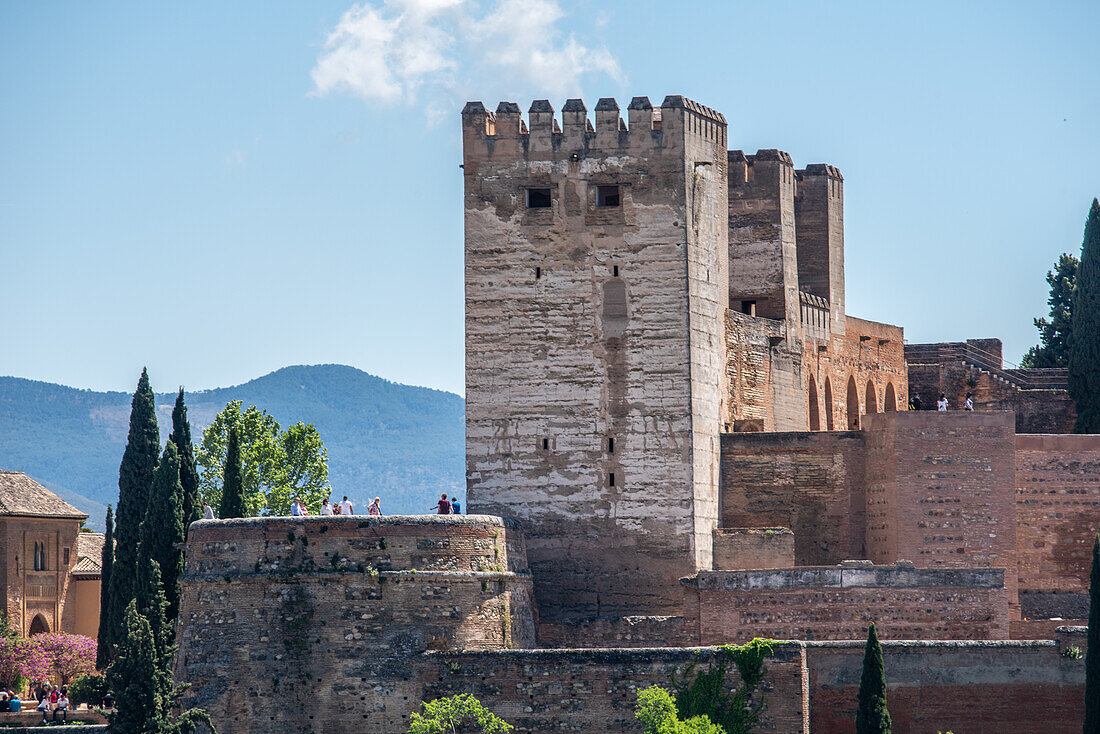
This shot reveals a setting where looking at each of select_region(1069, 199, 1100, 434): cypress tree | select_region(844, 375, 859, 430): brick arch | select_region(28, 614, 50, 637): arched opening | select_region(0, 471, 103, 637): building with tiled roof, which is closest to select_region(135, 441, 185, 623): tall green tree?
select_region(0, 471, 103, 637): building with tiled roof

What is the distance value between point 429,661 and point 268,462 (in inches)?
987

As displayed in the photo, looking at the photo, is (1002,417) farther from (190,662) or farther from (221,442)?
(221,442)

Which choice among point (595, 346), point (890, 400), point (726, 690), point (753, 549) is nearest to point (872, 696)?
point (726, 690)

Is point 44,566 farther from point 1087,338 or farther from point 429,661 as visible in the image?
point 1087,338

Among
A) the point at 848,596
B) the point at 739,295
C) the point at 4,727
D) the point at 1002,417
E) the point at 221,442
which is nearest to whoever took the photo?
the point at 848,596

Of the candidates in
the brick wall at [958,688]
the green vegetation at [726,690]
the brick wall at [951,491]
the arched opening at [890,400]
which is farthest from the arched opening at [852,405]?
the green vegetation at [726,690]

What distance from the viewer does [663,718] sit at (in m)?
34.5

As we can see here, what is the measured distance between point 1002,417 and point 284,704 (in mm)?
18114

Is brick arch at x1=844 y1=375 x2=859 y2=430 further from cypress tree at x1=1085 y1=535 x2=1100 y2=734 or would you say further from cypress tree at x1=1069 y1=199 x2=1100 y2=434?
cypress tree at x1=1085 y1=535 x2=1100 y2=734

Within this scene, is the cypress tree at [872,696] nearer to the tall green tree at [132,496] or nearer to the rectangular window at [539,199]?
the rectangular window at [539,199]

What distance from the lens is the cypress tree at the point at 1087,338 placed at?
51750mm

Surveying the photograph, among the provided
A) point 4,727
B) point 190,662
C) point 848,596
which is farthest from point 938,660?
point 4,727

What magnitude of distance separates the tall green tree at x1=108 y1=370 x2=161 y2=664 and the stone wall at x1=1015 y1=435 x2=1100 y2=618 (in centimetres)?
2426

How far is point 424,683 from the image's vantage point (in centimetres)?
3575
